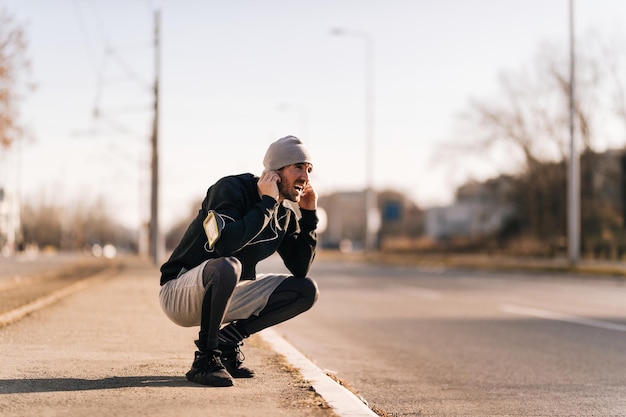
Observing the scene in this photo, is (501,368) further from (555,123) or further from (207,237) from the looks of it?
(555,123)

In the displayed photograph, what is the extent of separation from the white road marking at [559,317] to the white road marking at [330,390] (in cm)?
542

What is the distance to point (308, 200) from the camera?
18.9 feet

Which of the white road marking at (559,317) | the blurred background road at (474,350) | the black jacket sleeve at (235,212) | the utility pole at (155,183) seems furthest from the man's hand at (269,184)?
the utility pole at (155,183)

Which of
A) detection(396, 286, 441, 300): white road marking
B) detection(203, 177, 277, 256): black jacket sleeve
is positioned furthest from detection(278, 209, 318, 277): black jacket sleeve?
detection(396, 286, 441, 300): white road marking

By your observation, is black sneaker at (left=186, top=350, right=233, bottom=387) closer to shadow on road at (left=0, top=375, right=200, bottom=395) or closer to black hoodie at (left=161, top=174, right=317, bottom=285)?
shadow on road at (left=0, top=375, right=200, bottom=395)

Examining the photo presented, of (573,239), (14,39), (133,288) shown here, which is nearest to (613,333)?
(133,288)

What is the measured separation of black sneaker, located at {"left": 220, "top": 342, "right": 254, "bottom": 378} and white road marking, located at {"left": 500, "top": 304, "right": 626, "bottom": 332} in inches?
255

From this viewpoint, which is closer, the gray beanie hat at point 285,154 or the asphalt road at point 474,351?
the gray beanie hat at point 285,154

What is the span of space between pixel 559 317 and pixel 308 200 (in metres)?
7.92

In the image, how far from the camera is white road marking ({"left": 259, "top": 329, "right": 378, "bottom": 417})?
463 centimetres

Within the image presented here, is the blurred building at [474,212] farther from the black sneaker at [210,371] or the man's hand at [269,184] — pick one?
the black sneaker at [210,371]

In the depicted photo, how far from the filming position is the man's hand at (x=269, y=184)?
17.5ft

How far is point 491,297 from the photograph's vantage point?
17.3 metres

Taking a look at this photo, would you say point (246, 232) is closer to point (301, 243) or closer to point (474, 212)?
point (301, 243)
